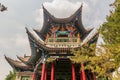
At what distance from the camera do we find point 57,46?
1889 cm

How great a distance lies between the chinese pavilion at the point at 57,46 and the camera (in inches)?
728

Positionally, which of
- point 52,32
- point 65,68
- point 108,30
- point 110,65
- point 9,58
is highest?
point 52,32

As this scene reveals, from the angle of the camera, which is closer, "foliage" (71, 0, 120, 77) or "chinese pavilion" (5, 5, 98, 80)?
"foliage" (71, 0, 120, 77)

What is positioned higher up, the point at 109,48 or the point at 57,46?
the point at 57,46

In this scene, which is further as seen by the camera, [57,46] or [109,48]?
[57,46]

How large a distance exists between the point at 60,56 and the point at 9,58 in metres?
8.69

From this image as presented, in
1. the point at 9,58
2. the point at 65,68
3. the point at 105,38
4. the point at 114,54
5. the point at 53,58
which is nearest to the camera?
the point at 114,54

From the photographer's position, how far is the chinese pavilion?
1850cm

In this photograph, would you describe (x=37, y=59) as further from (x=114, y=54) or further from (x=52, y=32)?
(x=114, y=54)

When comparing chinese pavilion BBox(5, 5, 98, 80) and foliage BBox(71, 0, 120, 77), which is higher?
chinese pavilion BBox(5, 5, 98, 80)

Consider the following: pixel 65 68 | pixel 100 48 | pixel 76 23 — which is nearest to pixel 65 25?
pixel 76 23

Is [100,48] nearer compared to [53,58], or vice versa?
[100,48]

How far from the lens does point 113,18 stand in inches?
325

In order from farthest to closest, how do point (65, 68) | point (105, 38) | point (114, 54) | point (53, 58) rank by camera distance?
point (65, 68) → point (53, 58) → point (105, 38) → point (114, 54)
